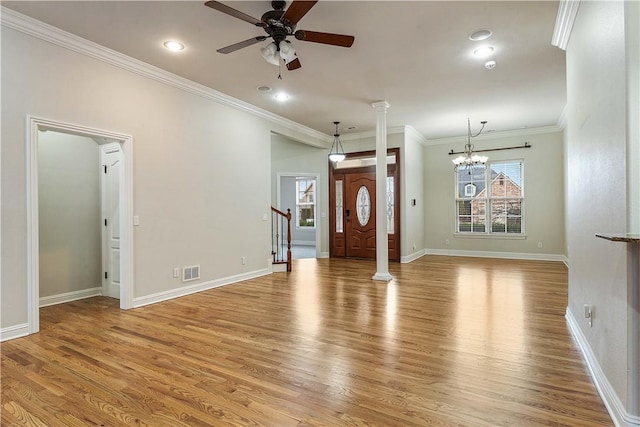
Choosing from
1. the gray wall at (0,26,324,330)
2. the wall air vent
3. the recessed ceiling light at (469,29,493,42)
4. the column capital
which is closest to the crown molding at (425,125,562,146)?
the column capital

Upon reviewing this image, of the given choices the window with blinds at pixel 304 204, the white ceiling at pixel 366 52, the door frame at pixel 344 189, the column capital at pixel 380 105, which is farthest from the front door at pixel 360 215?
the window with blinds at pixel 304 204

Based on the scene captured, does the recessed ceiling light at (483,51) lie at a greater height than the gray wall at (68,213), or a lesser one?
greater

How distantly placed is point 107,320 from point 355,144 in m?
6.55

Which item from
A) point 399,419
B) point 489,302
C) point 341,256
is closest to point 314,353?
point 399,419

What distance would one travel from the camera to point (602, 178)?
2.24 m

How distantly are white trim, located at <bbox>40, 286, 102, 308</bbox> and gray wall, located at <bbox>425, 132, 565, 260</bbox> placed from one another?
7.62 meters

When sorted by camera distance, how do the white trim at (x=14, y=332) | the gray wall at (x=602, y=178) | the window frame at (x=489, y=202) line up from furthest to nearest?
1. the window frame at (x=489, y=202)
2. the white trim at (x=14, y=332)
3. the gray wall at (x=602, y=178)

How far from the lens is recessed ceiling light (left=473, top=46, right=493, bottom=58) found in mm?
3891

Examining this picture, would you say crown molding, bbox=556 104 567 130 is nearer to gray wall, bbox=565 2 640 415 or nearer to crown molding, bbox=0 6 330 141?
gray wall, bbox=565 2 640 415

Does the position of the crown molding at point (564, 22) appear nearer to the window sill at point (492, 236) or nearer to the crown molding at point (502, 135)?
the crown molding at point (502, 135)

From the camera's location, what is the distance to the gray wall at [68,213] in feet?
14.5

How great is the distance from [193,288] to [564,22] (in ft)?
18.2

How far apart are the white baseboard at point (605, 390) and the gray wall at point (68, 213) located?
588 centimetres

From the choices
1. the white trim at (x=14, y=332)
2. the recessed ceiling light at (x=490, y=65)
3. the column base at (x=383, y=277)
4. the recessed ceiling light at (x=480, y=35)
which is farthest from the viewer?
the column base at (x=383, y=277)
